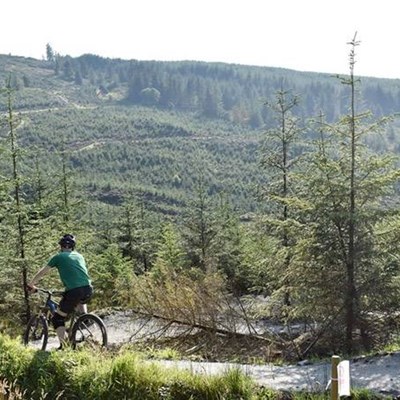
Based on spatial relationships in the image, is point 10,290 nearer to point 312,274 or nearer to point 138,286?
point 138,286

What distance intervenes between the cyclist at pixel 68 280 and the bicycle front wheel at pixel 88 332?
0.19 metres

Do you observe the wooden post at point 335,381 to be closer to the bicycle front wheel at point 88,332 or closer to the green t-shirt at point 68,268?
the bicycle front wheel at point 88,332

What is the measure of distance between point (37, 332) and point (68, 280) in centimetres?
200

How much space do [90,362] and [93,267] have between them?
47.6ft

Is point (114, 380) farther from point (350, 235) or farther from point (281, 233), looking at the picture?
point (281, 233)

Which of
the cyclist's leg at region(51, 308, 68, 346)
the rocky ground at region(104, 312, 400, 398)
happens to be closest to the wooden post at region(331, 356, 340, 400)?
the rocky ground at region(104, 312, 400, 398)

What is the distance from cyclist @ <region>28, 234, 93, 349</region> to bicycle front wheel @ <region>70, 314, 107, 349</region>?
0.63ft

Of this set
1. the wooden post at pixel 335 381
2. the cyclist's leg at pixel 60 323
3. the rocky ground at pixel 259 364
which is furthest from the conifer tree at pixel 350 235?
the wooden post at pixel 335 381

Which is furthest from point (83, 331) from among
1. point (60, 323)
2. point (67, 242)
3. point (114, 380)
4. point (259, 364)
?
point (259, 364)

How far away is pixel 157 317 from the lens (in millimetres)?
11633

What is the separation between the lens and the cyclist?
8.46 m

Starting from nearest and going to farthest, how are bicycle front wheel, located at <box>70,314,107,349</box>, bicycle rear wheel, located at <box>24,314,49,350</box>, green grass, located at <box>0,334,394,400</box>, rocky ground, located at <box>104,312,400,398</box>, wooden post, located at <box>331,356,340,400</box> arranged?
wooden post, located at <box>331,356,340,400</box>
green grass, located at <box>0,334,394,400</box>
rocky ground, located at <box>104,312,400,398</box>
bicycle front wheel, located at <box>70,314,107,349</box>
bicycle rear wheel, located at <box>24,314,49,350</box>

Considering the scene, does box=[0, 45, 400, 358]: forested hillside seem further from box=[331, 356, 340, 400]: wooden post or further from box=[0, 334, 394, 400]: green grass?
box=[331, 356, 340, 400]: wooden post

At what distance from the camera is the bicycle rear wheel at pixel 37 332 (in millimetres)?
8930
